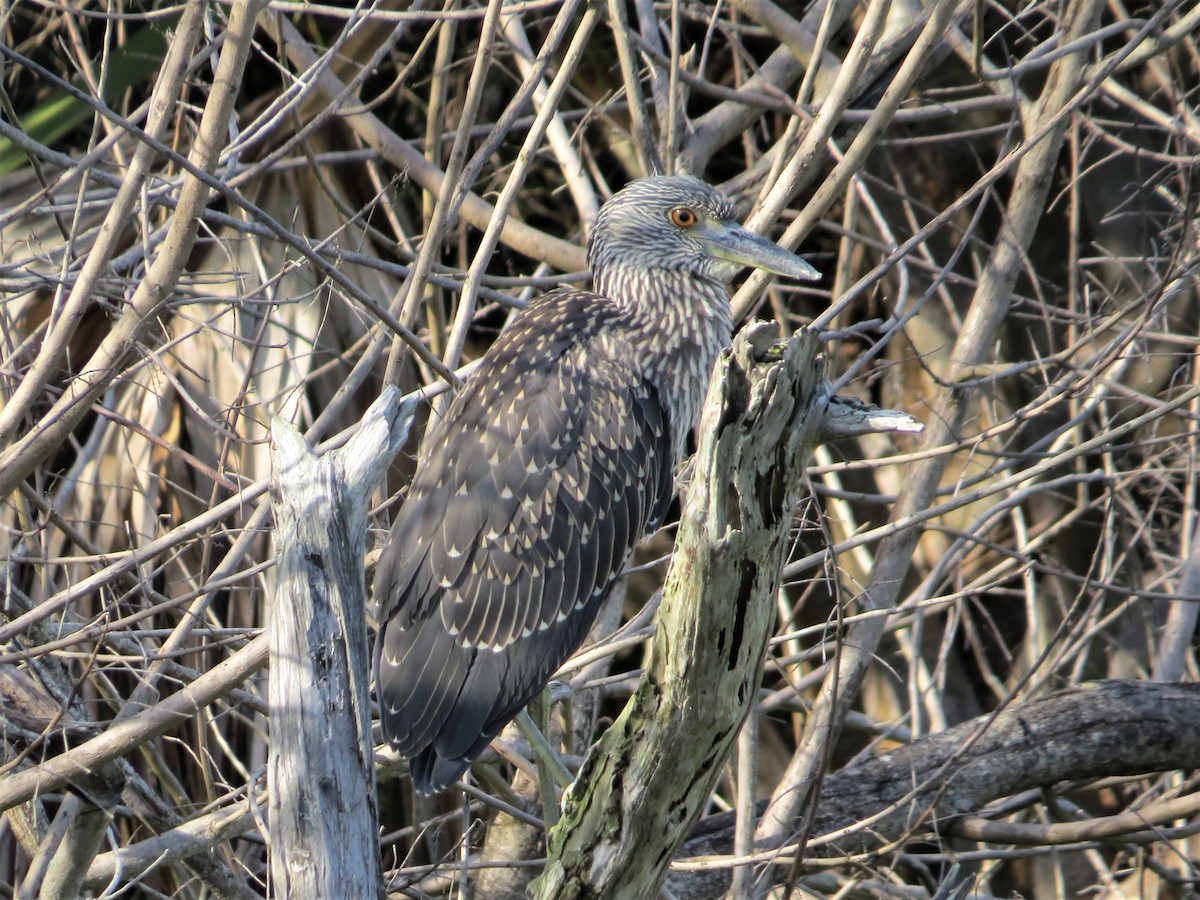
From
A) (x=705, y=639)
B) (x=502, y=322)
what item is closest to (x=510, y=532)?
(x=705, y=639)

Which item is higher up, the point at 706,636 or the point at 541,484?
the point at 541,484

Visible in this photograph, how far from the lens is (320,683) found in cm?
227

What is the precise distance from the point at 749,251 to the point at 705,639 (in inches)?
69.3

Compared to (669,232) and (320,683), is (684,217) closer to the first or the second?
(669,232)

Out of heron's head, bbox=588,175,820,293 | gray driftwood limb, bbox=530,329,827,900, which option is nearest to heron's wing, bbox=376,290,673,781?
heron's head, bbox=588,175,820,293

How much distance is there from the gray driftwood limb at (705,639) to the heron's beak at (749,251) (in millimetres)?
1353

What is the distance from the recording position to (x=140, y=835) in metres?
4.65

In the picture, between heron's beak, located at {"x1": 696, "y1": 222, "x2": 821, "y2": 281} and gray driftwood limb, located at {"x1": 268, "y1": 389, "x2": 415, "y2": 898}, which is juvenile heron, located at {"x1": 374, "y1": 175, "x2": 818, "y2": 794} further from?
gray driftwood limb, located at {"x1": 268, "y1": 389, "x2": 415, "y2": 898}

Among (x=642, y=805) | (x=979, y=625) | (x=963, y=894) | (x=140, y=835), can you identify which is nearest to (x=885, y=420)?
(x=642, y=805)

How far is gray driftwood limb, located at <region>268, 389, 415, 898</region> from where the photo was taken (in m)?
2.24

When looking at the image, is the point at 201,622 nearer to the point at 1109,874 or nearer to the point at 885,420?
the point at 885,420

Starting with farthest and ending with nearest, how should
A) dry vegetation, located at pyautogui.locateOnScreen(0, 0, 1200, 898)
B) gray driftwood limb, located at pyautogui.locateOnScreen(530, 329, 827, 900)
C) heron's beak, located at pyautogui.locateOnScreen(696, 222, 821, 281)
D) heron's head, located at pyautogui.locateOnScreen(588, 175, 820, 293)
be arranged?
heron's head, located at pyautogui.locateOnScreen(588, 175, 820, 293)
heron's beak, located at pyautogui.locateOnScreen(696, 222, 821, 281)
dry vegetation, located at pyautogui.locateOnScreen(0, 0, 1200, 898)
gray driftwood limb, located at pyautogui.locateOnScreen(530, 329, 827, 900)

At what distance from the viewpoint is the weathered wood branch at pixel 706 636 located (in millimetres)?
2184

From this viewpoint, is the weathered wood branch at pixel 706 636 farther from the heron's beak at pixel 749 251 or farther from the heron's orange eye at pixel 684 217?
the heron's orange eye at pixel 684 217
